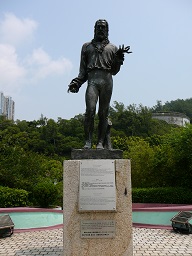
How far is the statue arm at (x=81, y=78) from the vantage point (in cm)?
563

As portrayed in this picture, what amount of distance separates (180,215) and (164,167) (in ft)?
18.4

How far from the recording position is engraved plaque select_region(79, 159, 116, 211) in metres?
4.68

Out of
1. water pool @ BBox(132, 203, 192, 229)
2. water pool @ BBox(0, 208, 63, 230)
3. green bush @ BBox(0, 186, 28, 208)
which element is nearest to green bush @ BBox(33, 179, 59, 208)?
green bush @ BBox(0, 186, 28, 208)

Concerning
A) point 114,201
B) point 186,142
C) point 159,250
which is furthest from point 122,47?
point 186,142

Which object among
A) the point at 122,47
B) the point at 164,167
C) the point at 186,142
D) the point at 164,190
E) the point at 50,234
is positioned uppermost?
the point at 122,47

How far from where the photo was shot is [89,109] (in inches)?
209

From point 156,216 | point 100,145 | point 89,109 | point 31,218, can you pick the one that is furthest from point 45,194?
point 89,109

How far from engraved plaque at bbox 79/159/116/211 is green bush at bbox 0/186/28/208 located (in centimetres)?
694

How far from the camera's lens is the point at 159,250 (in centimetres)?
627

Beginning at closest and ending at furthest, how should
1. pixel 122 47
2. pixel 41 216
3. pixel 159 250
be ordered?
pixel 122 47 → pixel 159 250 → pixel 41 216

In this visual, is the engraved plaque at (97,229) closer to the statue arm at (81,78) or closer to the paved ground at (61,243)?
the paved ground at (61,243)

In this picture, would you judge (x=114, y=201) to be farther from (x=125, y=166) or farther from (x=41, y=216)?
(x=41, y=216)

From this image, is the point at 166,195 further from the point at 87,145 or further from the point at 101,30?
the point at 101,30

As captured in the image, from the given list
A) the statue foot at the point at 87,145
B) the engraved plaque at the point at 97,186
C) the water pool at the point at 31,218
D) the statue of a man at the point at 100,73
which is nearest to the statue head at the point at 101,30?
the statue of a man at the point at 100,73
